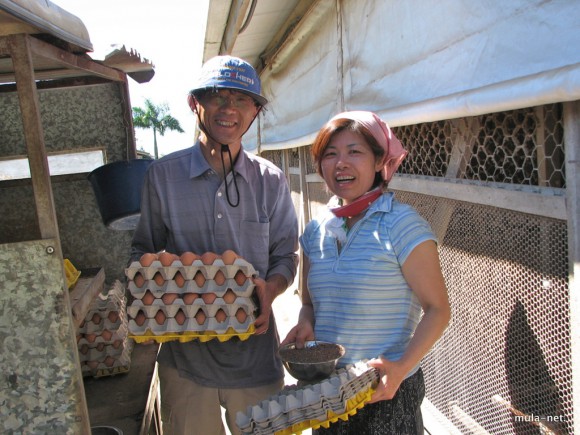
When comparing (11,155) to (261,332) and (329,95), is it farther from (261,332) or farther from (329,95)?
(261,332)

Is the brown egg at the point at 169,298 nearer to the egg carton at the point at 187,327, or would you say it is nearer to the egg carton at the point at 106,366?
the egg carton at the point at 187,327

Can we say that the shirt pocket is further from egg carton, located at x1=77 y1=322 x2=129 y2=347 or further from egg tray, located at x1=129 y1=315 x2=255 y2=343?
egg carton, located at x1=77 y1=322 x2=129 y2=347

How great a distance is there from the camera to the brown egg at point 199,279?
1982mm

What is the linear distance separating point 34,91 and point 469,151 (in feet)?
5.55

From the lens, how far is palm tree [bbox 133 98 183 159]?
42.4m

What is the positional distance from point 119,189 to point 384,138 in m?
1.90

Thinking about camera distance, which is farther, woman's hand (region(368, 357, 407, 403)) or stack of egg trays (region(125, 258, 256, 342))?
stack of egg trays (region(125, 258, 256, 342))

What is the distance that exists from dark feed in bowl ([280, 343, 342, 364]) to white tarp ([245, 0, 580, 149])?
3.03 feet

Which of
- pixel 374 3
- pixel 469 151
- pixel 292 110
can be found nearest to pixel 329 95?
pixel 374 3

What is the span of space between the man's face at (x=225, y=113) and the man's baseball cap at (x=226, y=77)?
5 centimetres

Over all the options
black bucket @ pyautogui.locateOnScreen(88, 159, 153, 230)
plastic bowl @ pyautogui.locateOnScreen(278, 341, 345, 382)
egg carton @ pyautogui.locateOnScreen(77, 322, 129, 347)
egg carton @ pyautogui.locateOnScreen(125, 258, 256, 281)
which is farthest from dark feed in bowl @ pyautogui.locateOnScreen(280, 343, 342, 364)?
egg carton @ pyautogui.locateOnScreen(77, 322, 129, 347)

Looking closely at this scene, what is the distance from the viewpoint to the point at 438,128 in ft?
8.44

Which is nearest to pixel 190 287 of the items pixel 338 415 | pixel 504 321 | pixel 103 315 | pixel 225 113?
pixel 225 113

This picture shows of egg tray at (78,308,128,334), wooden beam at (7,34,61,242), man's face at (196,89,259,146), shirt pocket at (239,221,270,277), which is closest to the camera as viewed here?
wooden beam at (7,34,61,242)
